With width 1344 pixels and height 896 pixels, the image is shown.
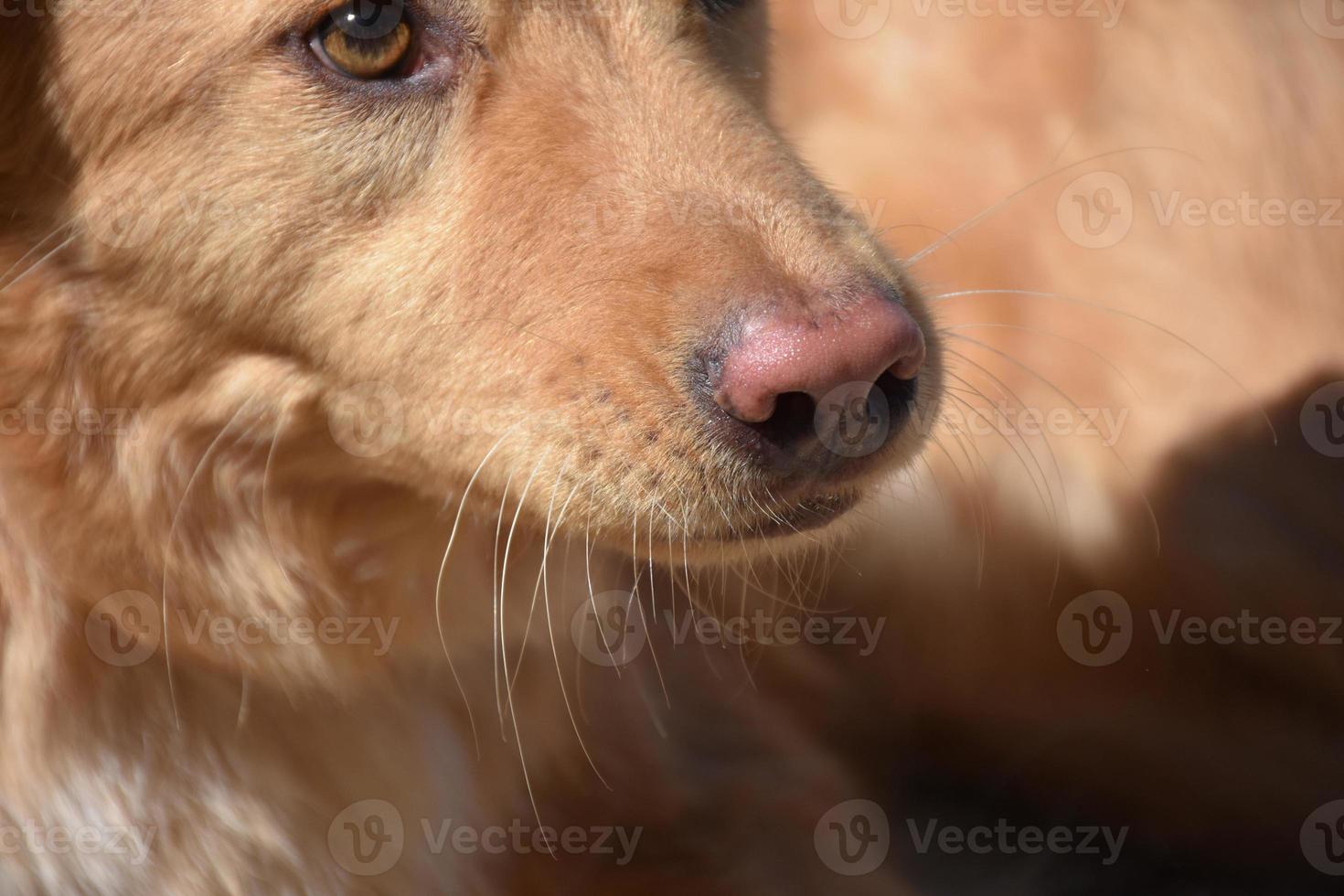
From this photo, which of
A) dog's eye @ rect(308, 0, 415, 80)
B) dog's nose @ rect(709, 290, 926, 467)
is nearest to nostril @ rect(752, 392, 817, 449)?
dog's nose @ rect(709, 290, 926, 467)

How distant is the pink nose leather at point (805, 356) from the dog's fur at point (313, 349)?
0.06m

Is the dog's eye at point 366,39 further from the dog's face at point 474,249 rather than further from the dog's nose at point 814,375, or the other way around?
the dog's nose at point 814,375

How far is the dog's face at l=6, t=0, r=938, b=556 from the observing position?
181 centimetres

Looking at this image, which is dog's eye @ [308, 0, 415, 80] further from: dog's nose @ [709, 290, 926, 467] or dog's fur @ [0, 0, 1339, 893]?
dog's nose @ [709, 290, 926, 467]

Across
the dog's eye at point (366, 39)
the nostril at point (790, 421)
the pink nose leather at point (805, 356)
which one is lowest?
the nostril at point (790, 421)

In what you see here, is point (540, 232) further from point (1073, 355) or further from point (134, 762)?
point (1073, 355)

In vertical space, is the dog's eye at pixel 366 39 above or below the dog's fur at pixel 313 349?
above

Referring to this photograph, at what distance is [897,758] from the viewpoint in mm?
3332

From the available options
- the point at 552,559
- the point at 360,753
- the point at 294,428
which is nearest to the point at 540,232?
the point at 294,428

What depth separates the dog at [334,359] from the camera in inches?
71.7

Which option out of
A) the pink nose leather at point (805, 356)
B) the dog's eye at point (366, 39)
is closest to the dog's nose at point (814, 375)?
the pink nose leather at point (805, 356)

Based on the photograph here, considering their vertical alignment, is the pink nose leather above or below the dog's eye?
below

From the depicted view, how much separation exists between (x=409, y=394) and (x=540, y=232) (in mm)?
302

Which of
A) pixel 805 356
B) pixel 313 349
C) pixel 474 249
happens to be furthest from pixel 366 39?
pixel 805 356
